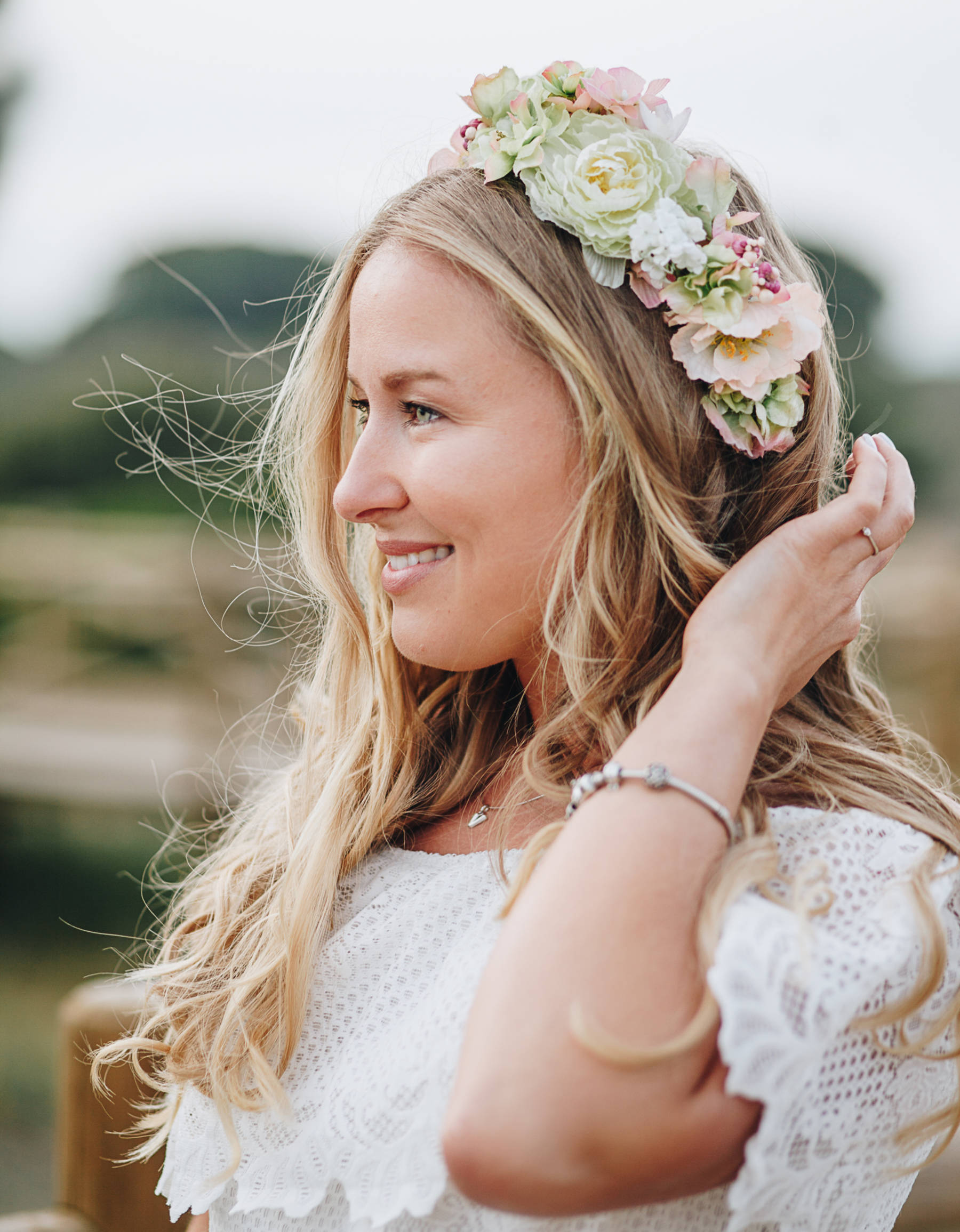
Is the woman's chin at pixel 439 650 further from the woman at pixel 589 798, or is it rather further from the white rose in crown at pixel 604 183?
the white rose in crown at pixel 604 183

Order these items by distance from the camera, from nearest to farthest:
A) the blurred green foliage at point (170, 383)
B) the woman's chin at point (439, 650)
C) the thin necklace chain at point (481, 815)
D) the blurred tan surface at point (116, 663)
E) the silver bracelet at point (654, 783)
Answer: the silver bracelet at point (654, 783) < the woman's chin at point (439, 650) < the thin necklace chain at point (481, 815) < the blurred tan surface at point (116, 663) < the blurred green foliage at point (170, 383)

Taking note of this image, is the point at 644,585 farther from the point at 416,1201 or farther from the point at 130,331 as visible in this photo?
the point at 130,331

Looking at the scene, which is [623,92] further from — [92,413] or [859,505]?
[92,413]

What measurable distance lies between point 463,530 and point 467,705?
54 centimetres

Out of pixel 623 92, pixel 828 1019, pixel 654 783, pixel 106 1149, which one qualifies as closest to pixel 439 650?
pixel 654 783

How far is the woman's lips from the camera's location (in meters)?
1.61

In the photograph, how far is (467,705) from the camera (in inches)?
79.3

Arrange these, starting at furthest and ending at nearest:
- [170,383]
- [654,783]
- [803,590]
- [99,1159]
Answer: [170,383] → [99,1159] → [803,590] → [654,783]

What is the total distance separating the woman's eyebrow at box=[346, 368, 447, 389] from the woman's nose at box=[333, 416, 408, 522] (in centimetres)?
7

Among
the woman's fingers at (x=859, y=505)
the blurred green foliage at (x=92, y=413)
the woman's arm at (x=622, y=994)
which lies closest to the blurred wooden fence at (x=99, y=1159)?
the woman's arm at (x=622, y=994)

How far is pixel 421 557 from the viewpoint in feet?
5.34

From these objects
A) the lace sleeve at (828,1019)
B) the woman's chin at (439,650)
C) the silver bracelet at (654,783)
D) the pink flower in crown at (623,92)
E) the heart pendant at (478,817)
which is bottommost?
the heart pendant at (478,817)

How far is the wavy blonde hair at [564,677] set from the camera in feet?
5.01

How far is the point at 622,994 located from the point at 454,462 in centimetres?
74
